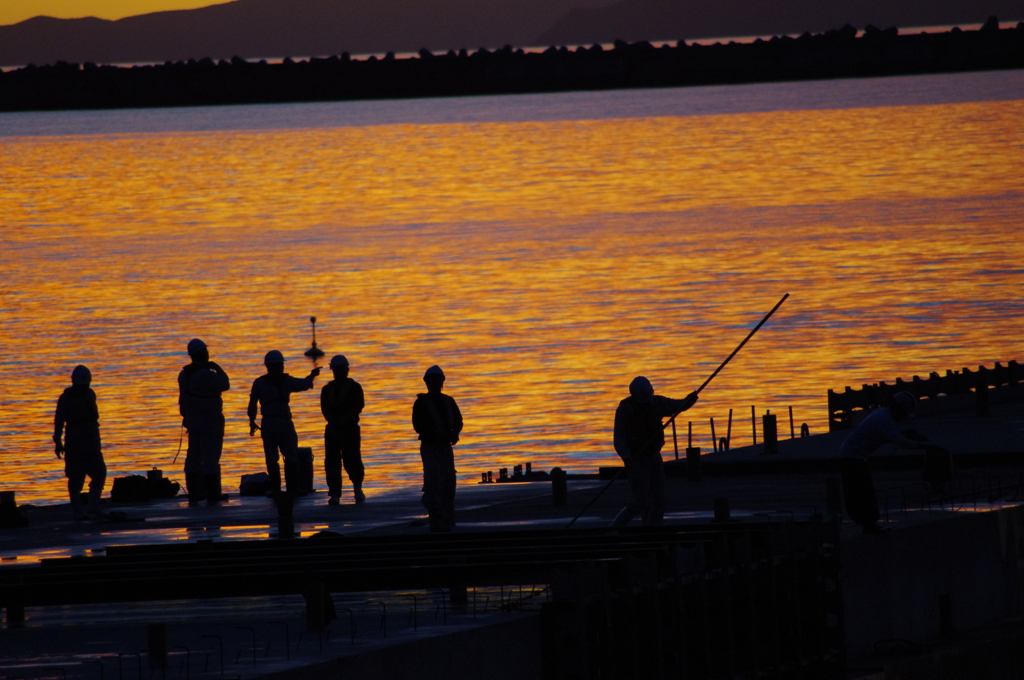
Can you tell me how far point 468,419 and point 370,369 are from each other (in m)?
8.86

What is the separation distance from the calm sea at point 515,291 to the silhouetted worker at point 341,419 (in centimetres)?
282

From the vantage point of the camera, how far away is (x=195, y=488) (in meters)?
23.1

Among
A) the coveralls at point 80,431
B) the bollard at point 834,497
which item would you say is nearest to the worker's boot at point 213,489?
the coveralls at point 80,431

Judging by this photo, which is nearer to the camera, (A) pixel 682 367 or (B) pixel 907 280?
(A) pixel 682 367

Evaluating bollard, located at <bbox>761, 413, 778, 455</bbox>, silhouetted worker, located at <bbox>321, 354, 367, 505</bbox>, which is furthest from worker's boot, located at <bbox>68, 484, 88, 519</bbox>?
bollard, located at <bbox>761, 413, 778, 455</bbox>

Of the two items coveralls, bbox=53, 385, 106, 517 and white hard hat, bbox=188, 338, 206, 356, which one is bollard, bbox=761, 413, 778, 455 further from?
coveralls, bbox=53, 385, 106, 517

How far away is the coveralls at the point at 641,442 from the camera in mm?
18062

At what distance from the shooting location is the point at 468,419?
4097cm

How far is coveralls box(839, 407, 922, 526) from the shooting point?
17.6 metres

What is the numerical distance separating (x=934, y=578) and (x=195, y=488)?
8.79 m

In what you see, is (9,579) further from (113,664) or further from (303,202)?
(303,202)

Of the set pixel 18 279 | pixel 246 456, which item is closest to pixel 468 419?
pixel 246 456

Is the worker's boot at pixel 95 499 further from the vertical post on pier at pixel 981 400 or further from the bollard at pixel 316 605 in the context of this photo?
the vertical post on pier at pixel 981 400

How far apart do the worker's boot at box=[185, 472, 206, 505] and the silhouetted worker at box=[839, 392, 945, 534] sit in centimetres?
824
